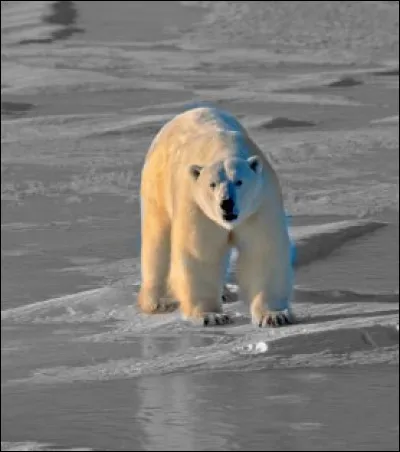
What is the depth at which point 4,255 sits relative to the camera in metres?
6.17

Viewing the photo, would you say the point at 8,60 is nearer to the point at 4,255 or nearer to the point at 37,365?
the point at 4,255

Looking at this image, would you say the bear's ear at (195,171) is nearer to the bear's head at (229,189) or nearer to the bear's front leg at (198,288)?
the bear's head at (229,189)

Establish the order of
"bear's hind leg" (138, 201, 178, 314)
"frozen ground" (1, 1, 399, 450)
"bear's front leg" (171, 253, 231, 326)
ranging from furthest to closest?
"bear's hind leg" (138, 201, 178, 314)
"bear's front leg" (171, 253, 231, 326)
"frozen ground" (1, 1, 399, 450)

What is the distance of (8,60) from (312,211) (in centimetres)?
732

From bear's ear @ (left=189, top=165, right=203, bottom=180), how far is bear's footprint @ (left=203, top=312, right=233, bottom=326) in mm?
429

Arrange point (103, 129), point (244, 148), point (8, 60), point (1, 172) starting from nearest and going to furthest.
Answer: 1. point (244, 148)
2. point (1, 172)
3. point (103, 129)
4. point (8, 60)

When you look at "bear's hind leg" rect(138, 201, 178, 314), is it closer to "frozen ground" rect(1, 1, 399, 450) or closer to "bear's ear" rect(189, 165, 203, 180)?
"frozen ground" rect(1, 1, 399, 450)

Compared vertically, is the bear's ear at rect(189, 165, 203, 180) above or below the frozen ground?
above

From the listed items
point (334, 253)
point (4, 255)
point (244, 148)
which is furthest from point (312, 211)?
point (244, 148)

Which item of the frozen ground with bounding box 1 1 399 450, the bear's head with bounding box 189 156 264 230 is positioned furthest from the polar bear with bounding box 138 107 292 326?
the frozen ground with bounding box 1 1 399 450

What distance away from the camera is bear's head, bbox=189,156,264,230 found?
182 inches

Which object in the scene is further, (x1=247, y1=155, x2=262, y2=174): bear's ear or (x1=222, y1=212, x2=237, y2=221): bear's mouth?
(x1=247, y1=155, x2=262, y2=174): bear's ear

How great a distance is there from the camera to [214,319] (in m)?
4.83

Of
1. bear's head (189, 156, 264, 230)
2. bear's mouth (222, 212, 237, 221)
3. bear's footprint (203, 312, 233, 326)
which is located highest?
bear's head (189, 156, 264, 230)
